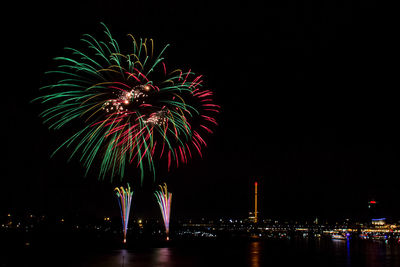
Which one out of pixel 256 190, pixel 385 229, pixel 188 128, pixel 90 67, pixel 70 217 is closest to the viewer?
pixel 90 67

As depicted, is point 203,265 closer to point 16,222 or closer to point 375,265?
point 375,265

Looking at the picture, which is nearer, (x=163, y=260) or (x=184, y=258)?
(x=163, y=260)

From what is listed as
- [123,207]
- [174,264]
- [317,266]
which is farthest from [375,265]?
[123,207]

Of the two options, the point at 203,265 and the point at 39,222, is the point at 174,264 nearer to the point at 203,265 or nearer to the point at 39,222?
the point at 203,265

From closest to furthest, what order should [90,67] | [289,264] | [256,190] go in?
1. [90,67]
2. [289,264]
3. [256,190]

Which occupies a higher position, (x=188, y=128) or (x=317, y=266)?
(x=188, y=128)

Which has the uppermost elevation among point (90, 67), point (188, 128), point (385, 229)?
point (90, 67)

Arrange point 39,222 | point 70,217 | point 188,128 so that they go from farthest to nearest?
point 70,217
point 39,222
point 188,128

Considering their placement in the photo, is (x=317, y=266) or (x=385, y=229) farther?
(x=385, y=229)

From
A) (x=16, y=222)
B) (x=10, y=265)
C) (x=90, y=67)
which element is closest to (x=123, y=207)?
(x=10, y=265)
